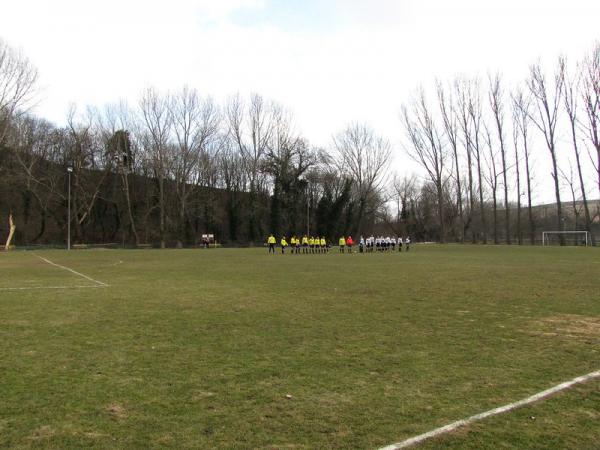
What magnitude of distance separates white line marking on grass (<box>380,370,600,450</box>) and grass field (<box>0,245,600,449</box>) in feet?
0.27

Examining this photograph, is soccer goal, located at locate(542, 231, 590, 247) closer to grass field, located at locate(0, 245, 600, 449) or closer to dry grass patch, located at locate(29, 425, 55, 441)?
grass field, located at locate(0, 245, 600, 449)

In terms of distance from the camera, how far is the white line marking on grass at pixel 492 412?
349cm

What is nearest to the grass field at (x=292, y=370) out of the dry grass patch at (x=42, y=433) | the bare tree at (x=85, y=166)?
the dry grass patch at (x=42, y=433)

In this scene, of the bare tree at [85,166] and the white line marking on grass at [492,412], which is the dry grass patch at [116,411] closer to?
the white line marking on grass at [492,412]

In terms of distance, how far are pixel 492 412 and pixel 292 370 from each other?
213 cm

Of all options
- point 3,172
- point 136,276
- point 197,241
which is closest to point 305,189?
point 197,241

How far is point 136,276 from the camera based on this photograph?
1734cm

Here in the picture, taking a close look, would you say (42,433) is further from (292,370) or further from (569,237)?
(569,237)

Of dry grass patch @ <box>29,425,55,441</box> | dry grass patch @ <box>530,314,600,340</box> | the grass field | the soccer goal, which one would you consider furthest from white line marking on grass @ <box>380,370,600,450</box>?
the soccer goal

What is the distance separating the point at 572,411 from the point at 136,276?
15.5 metres

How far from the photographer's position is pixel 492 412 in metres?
4.08

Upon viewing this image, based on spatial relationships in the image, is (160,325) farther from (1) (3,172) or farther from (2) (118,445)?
(1) (3,172)

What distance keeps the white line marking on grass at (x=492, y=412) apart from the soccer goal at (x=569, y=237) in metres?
52.9

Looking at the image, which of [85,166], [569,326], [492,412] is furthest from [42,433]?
[85,166]
